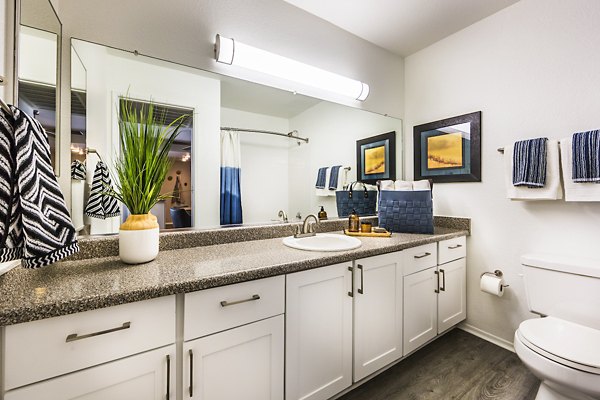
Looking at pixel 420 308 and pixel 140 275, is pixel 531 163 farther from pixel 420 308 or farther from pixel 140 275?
→ pixel 140 275

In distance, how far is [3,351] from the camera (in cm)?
65

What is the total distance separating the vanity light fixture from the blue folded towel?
1.83 ft

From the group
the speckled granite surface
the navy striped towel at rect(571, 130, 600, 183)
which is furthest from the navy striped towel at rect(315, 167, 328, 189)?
the navy striped towel at rect(571, 130, 600, 183)

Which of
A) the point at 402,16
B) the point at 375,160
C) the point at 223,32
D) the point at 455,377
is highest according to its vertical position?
the point at 402,16

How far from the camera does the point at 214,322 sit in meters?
0.94

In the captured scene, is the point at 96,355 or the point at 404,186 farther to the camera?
the point at 404,186

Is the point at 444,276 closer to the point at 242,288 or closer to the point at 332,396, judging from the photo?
the point at 332,396

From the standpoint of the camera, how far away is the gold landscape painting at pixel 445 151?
6.84 ft

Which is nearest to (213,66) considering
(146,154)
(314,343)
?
(146,154)

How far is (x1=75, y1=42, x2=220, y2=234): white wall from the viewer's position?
121cm

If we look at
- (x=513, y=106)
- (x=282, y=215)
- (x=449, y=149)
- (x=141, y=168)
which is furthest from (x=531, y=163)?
(x=141, y=168)

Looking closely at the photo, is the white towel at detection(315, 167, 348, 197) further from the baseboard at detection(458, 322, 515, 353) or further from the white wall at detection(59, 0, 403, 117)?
the baseboard at detection(458, 322, 515, 353)

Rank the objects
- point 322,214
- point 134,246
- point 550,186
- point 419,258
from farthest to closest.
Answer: point 322,214 < point 419,258 < point 550,186 < point 134,246

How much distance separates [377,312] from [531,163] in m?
1.25
